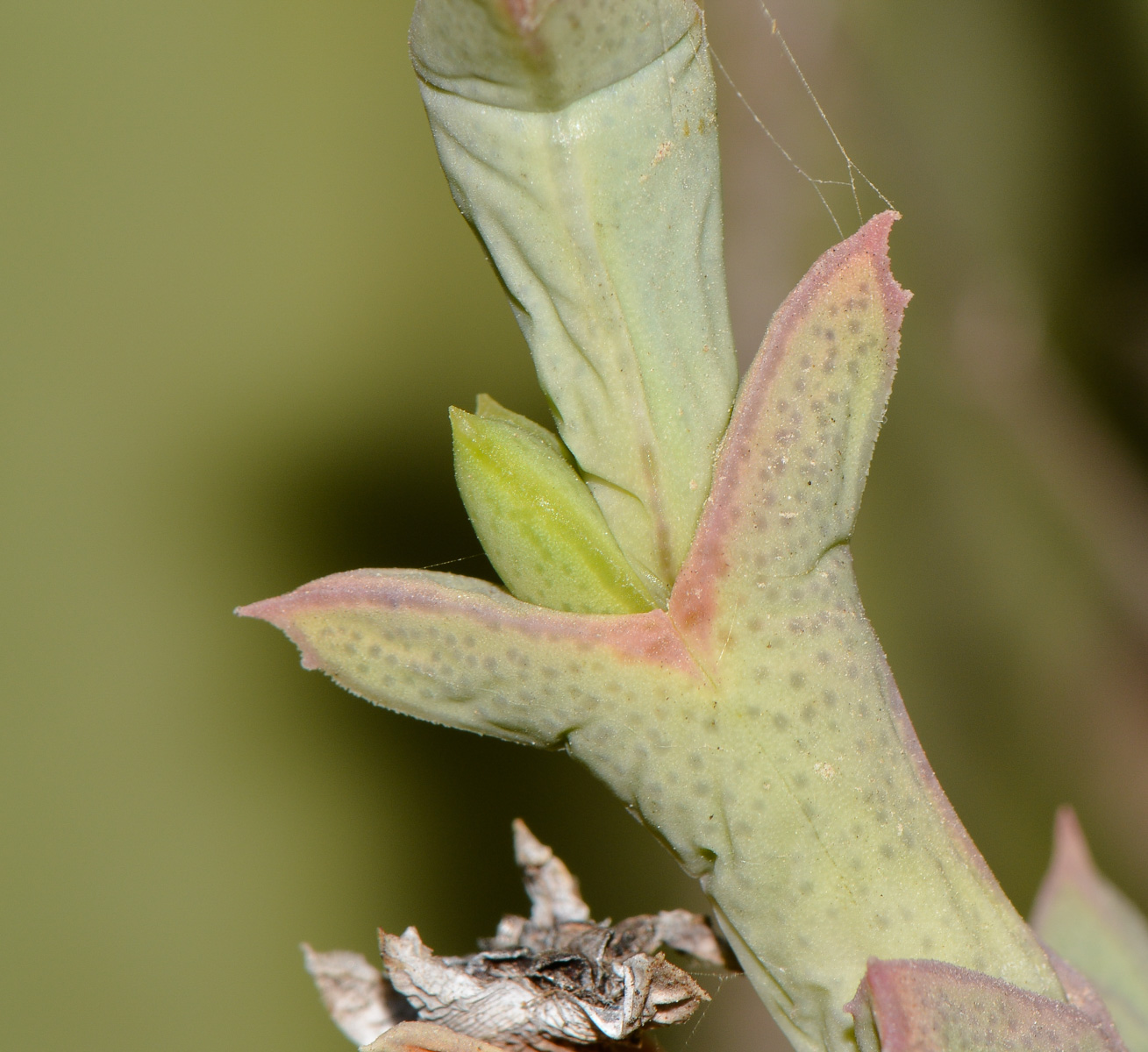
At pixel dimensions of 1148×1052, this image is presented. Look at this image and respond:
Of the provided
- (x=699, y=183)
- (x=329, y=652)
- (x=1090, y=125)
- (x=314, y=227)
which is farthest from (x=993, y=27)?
(x=329, y=652)

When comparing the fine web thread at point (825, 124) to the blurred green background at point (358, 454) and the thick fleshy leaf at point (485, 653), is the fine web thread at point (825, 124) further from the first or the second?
the thick fleshy leaf at point (485, 653)

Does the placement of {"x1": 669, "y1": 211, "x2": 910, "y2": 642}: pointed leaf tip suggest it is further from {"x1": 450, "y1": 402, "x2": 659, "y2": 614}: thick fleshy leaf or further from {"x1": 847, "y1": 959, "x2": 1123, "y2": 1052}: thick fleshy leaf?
{"x1": 847, "y1": 959, "x2": 1123, "y2": 1052}: thick fleshy leaf

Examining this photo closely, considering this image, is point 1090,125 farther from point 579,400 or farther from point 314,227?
point 579,400

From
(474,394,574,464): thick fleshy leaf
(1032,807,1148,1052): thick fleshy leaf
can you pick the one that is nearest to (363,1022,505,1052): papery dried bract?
(474,394,574,464): thick fleshy leaf

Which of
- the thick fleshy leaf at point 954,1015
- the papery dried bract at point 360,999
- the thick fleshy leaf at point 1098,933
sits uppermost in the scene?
the papery dried bract at point 360,999

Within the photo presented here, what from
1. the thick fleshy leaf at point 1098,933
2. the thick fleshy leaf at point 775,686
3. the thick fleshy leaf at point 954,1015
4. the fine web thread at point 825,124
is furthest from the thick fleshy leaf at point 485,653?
the thick fleshy leaf at point 1098,933

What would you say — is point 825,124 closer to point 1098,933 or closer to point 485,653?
point 1098,933
